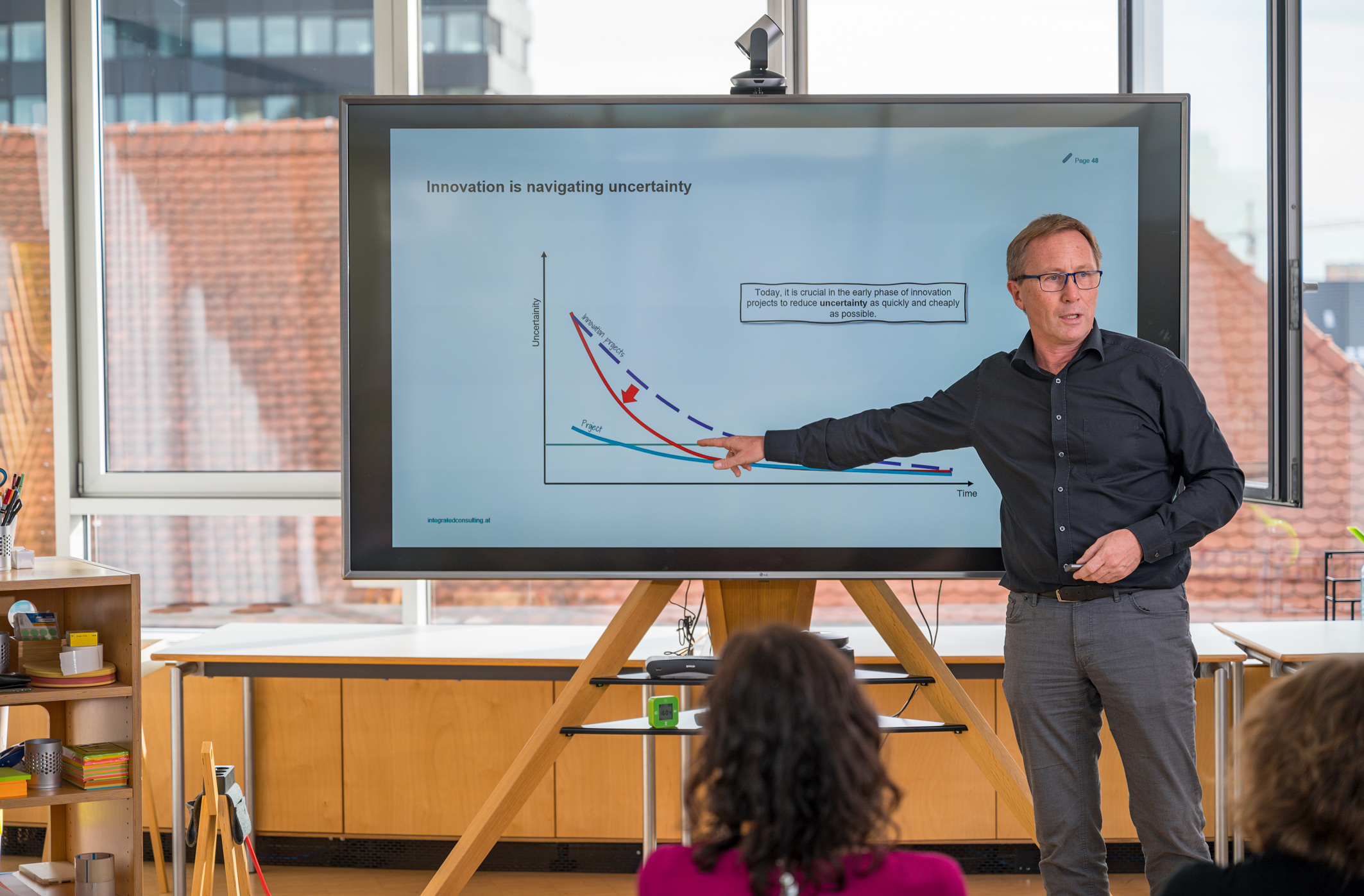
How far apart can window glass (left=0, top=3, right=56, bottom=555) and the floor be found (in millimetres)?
1489

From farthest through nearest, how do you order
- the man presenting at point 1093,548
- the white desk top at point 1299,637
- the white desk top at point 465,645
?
the white desk top at point 465,645
the white desk top at point 1299,637
the man presenting at point 1093,548

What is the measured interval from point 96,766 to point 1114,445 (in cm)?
250

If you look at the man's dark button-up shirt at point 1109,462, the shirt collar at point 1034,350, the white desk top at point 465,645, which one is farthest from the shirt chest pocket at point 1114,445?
the white desk top at point 465,645

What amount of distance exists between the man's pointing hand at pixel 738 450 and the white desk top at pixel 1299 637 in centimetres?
147

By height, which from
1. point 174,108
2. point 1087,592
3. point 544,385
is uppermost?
point 174,108

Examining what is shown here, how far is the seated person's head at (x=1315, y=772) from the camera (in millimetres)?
933

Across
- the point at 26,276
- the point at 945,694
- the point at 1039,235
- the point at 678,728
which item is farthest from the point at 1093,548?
the point at 26,276

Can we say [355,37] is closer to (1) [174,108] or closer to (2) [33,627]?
(1) [174,108]

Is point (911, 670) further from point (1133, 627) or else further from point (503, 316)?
point (503, 316)

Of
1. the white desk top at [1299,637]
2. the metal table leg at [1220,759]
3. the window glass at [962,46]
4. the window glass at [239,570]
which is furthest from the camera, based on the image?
the window glass at [239,570]

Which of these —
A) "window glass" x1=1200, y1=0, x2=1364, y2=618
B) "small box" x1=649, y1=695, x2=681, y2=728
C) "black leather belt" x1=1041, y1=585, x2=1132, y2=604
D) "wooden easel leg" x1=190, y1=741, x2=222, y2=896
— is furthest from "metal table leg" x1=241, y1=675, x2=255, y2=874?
"window glass" x1=1200, y1=0, x2=1364, y2=618

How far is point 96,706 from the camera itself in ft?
8.39

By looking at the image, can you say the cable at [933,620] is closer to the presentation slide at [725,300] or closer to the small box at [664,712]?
the presentation slide at [725,300]

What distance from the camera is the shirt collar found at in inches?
81.1
